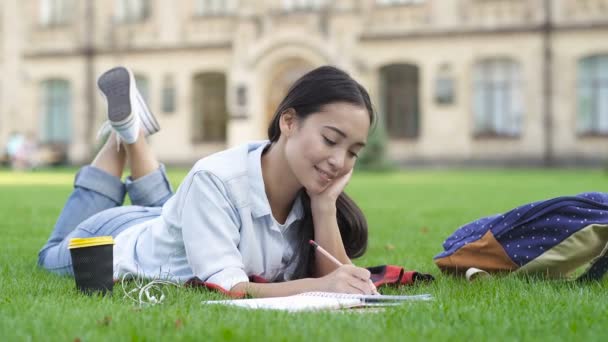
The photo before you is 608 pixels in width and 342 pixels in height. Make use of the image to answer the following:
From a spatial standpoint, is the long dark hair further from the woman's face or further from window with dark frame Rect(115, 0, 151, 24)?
window with dark frame Rect(115, 0, 151, 24)

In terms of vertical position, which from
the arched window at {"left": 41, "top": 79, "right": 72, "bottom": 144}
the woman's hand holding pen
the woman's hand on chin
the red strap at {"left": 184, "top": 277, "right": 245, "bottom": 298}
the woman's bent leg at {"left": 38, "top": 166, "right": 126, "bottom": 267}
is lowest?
the arched window at {"left": 41, "top": 79, "right": 72, "bottom": 144}

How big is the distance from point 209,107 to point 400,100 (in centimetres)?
659

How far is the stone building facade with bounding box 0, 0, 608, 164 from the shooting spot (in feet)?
83.7

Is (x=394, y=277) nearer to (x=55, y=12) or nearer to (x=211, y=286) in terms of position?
(x=211, y=286)

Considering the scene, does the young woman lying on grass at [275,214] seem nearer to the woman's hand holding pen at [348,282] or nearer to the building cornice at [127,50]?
the woman's hand holding pen at [348,282]

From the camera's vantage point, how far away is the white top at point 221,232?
149 inches

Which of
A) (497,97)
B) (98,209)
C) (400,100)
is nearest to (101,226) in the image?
(98,209)

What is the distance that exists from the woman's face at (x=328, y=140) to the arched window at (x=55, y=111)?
28.7 metres

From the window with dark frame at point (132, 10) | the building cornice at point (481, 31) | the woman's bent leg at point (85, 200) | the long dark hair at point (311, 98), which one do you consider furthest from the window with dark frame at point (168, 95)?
the long dark hair at point (311, 98)

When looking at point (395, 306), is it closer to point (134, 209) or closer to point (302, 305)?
point (302, 305)

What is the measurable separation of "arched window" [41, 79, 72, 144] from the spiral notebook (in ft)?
94.7

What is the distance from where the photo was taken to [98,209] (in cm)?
530

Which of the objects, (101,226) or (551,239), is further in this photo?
(101,226)

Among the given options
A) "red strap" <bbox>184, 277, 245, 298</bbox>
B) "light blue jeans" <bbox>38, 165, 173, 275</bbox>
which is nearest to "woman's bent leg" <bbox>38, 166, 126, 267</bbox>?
"light blue jeans" <bbox>38, 165, 173, 275</bbox>
